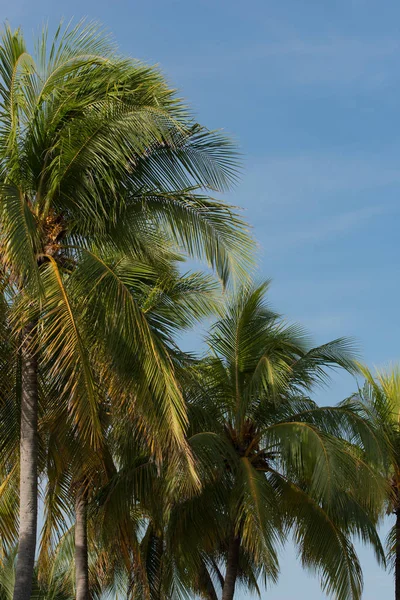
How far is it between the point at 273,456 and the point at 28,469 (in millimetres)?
6361

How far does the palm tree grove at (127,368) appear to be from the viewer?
37.1 feet

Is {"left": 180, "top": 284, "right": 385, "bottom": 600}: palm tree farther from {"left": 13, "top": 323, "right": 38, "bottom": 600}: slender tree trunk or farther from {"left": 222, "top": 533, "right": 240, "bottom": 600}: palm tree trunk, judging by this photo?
{"left": 13, "top": 323, "right": 38, "bottom": 600}: slender tree trunk

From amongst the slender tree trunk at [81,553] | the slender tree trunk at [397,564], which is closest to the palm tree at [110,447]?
the slender tree trunk at [81,553]

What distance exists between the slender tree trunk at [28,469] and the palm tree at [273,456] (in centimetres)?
413

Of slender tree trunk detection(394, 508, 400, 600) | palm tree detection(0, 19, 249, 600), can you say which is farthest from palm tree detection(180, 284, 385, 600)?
palm tree detection(0, 19, 249, 600)

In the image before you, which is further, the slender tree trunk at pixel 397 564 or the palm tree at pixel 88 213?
the slender tree trunk at pixel 397 564

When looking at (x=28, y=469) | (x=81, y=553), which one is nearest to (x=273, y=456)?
(x=81, y=553)

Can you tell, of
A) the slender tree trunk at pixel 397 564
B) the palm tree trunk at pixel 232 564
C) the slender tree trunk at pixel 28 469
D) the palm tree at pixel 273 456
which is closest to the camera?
the slender tree trunk at pixel 28 469

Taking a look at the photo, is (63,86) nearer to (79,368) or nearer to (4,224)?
(4,224)

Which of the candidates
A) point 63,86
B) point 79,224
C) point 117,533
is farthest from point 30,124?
point 117,533

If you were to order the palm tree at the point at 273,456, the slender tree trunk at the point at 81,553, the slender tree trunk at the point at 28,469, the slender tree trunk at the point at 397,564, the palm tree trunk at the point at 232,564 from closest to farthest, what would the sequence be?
the slender tree trunk at the point at 28,469, the palm tree at the point at 273,456, the palm tree trunk at the point at 232,564, the slender tree trunk at the point at 81,553, the slender tree trunk at the point at 397,564

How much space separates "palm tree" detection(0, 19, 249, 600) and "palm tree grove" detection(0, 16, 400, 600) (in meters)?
0.02

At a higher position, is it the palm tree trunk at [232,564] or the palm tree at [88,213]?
the palm tree at [88,213]

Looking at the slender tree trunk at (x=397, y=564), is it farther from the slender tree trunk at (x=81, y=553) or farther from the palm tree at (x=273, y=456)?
the slender tree trunk at (x=81, y=553)
